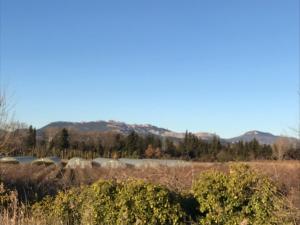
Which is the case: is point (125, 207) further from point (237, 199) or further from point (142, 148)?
point (142, 148)

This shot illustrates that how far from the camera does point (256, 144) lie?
5306cm

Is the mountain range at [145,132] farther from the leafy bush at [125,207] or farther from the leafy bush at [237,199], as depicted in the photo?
the leafy bush at [125,207]

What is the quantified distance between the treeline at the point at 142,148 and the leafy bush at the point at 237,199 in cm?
3861

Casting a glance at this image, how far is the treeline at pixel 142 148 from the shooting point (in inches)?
1971

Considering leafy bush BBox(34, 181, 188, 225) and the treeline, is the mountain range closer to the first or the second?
the treeline

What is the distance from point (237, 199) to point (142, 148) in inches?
1725

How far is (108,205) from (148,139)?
4600cm

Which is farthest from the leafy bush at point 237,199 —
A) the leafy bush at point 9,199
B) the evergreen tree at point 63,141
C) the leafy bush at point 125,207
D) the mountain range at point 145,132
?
the mountain range at point 145,132

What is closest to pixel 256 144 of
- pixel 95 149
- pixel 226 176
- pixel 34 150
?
pixel 95 149

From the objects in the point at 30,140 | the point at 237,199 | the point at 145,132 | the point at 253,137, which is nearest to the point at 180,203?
Answer: the point at 237,199

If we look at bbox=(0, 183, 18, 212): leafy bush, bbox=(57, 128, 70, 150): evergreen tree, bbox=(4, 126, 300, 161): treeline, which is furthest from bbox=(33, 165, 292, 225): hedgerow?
bbox=(57, 128, 70, 150): evergreen tree

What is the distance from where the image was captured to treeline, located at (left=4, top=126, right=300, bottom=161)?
1971 inches

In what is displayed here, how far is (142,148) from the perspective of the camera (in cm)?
5381

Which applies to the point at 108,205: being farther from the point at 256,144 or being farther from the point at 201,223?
the point at 256,144
